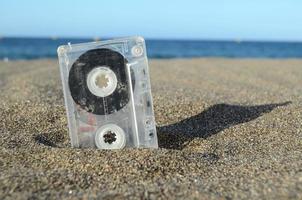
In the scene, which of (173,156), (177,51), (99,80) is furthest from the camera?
(177,51)

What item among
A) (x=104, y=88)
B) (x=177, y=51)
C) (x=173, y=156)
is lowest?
(x=177, y=51)

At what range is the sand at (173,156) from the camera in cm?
313

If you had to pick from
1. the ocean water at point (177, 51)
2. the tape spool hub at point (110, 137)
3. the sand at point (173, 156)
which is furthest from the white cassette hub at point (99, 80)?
the ocean water at point (177, 51)

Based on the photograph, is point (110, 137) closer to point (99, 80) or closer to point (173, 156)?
point (99, 80)

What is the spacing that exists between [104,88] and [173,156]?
0.90m

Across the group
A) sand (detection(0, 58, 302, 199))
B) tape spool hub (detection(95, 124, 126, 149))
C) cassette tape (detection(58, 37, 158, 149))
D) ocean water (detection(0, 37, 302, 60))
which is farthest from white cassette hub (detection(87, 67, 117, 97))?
ocean water (detection(0, 37, 302, 60))

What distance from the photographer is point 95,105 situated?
4.23m

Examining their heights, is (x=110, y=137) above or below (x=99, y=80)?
below

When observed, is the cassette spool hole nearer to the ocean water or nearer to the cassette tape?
the cassette tape

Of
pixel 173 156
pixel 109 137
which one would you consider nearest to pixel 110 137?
pixel 109 137

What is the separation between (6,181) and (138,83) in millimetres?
1515

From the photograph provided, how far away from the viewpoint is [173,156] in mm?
3877

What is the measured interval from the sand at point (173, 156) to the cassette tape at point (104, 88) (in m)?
0.27

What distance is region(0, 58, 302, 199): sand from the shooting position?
313 cm
